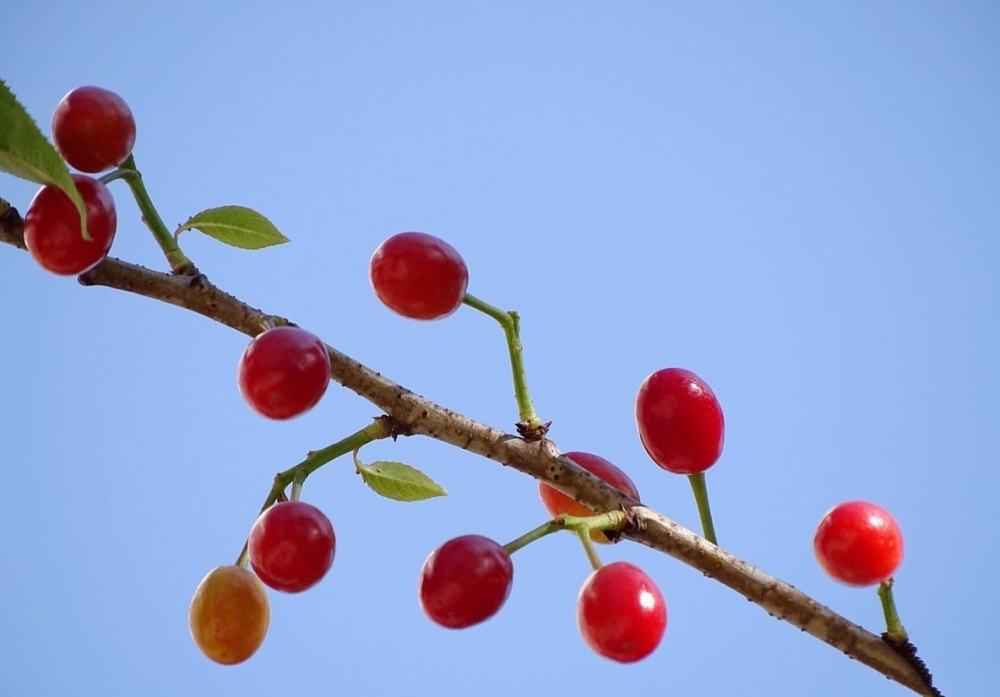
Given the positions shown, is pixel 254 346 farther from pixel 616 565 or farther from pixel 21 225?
pixel 616 565

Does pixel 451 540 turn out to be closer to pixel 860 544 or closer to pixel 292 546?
pixel 292 546

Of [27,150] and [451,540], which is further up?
[27,150]

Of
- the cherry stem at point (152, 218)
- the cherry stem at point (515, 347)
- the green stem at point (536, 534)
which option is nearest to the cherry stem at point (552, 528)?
the green stem at point (536, 534)

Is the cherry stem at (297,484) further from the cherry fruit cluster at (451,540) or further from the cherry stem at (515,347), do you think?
the cherry stem at (515,347)

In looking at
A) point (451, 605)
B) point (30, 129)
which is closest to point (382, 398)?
point (451, 605)

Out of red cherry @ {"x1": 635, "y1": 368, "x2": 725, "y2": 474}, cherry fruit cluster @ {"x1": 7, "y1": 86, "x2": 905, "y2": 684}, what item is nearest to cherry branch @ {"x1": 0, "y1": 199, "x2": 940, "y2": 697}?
cherry fruit cluster @ {"x1": 7, "y1": 86, "x2": 905, "y2": 684}

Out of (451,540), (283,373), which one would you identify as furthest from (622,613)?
(283,373)

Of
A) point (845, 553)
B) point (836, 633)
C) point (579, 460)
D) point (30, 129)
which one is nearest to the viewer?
point (30, 129)
